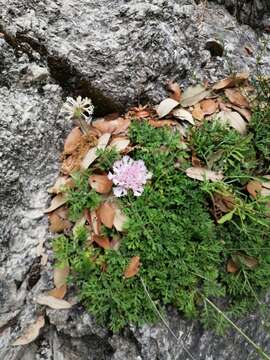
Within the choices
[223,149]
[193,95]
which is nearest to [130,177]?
[223,149]

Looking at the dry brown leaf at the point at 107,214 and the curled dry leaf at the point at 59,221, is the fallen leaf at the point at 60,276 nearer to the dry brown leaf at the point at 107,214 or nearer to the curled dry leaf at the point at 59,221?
the curled dry leaf at the point at 59,221

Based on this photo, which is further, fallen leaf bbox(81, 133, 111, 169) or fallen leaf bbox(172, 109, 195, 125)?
fallen leaf bbox(172, 109, 195, 125)

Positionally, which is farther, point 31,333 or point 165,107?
point 165,107

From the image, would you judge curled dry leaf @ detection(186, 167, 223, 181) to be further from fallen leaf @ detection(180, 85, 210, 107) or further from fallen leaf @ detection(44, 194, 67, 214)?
fallen leaf @ detection(44, 194, 67, 214)

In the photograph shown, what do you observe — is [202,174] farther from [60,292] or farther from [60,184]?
[60,292]

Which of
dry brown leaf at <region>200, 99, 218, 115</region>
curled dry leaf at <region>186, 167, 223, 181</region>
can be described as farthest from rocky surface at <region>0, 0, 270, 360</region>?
curled dry leaf at <region>186, 167, 223, 181</region>

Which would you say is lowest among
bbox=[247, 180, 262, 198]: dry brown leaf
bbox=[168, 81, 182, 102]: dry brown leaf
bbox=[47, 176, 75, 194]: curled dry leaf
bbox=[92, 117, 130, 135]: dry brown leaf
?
bbox=[47, 176, 75, 194]: curled dry leaf
